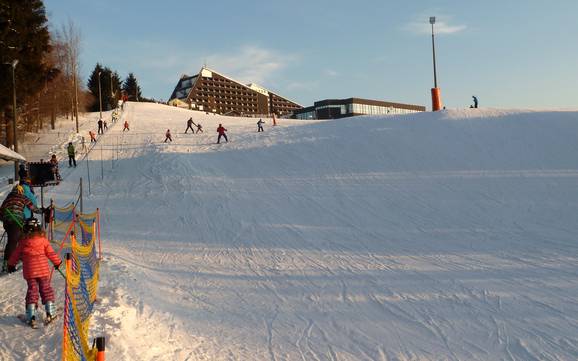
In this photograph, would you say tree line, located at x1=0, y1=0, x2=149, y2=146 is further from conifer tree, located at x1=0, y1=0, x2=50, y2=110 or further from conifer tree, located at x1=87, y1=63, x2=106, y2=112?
conifer tree, located at x1=87, y1=63, x2=106, y2=112

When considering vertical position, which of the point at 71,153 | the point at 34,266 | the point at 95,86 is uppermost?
the point at 95,86

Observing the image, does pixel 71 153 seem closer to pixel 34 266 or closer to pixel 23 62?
pixel 23 62

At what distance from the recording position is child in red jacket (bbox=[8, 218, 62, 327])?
5.34 metres

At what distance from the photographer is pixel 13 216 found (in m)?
7.46

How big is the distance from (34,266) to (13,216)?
105 inches

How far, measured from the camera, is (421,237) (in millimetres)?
9977

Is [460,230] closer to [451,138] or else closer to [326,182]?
[326,182]

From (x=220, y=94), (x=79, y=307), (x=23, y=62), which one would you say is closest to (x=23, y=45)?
(x=23, y=62)

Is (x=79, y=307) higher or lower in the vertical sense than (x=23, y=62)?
lower

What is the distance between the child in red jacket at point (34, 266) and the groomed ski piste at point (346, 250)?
0.25 metres

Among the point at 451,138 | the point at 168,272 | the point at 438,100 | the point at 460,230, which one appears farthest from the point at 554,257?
the point at 438,100

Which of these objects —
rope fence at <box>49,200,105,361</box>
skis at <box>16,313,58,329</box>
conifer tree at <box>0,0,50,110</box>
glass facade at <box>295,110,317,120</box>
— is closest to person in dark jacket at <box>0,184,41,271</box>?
rope fence at <box>49,200,105,361</box>

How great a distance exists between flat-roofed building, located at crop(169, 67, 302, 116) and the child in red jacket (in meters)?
92.8

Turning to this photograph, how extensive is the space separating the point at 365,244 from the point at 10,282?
6.97m
